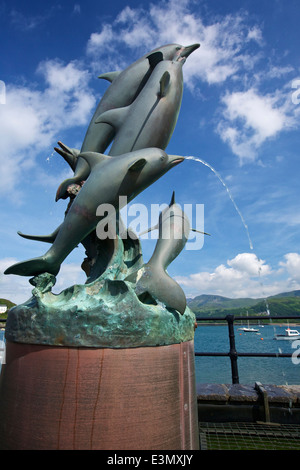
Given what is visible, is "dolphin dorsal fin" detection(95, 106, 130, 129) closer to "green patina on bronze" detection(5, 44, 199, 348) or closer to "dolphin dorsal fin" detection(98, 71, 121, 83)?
"green patina on bronze" detection(5, 44, 199, 348)

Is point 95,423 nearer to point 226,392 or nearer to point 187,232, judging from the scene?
point 187,232

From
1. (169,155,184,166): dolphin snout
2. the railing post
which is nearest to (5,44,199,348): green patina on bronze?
(169,155,184,166): dolphin snout

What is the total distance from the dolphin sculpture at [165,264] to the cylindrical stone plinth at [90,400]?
39 centimetres

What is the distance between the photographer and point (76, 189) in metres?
3.26

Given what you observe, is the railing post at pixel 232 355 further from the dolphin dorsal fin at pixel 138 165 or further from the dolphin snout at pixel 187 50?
the dolphin snout at pixel 187 50

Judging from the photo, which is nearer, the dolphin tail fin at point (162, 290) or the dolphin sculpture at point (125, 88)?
the dolphin tail fin at point (162, 290)

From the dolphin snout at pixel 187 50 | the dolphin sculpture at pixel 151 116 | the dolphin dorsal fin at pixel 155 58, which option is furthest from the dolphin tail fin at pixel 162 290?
the dolphin snout at pixel 187 50

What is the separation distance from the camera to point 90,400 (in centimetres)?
182

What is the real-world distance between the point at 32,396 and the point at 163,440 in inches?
35.5

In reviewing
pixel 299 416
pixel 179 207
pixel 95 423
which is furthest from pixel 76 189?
pixel 299 416

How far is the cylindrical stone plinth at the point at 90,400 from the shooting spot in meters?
1.80

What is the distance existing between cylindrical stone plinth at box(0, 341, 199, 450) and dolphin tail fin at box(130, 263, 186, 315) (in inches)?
13.7

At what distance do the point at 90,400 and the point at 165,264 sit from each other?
1.12 m

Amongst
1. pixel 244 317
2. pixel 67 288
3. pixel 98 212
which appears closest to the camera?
pixel 67 288
